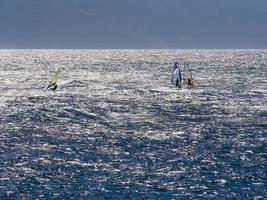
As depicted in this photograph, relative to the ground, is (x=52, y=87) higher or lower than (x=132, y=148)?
higher

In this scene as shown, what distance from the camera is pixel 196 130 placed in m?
91.3

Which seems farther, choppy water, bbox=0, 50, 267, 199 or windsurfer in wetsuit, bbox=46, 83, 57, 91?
windsurfer in wetsuit, bbox=46, 83, 57, 91

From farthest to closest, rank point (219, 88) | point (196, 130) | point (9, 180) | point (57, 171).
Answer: point (219, 88)
point (196, 130)
point (57, 171)
point (9, 180)

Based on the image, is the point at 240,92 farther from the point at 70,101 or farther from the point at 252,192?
the point at 252,192

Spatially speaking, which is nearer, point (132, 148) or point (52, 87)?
point (132, 148)

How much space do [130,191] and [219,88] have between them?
389ft

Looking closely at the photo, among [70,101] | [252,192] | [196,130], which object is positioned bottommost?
[252,192]

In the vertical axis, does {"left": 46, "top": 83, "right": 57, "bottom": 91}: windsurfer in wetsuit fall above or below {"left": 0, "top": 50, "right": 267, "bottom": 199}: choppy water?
above

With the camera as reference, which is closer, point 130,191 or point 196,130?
point 130,191

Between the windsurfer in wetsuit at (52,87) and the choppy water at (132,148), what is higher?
the windsurfer in wetsuit at (52,87)

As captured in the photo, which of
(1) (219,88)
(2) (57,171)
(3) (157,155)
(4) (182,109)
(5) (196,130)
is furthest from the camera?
(1) (219,88)

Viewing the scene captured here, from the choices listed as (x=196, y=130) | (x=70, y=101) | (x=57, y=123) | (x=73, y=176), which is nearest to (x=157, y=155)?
(x=73, y=176)

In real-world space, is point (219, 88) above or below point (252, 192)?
above

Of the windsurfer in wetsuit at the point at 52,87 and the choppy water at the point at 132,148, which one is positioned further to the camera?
the windsurfer in wetsuit at the point at 52,87
